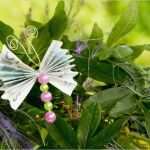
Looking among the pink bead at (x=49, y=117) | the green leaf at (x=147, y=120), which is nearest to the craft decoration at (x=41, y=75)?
the pink bead at (x=49, y=117)

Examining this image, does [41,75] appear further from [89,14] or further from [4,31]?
[89,14]

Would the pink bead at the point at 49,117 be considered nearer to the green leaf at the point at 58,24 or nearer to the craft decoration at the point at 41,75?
the craft decoration at the point at 41,75

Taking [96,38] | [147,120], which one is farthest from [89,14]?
[147,120]

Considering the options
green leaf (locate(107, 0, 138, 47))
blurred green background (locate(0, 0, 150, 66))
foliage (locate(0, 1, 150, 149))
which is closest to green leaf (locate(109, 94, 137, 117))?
foliage (locate(0, 1, 150, 149))

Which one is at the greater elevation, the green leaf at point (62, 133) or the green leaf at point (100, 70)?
the green leaf at point (100, 70)

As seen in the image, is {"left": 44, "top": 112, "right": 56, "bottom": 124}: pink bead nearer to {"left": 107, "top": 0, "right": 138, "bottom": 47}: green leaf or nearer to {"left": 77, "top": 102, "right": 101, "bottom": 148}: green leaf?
{"left": 77, "top": 102, "right": 101, "bottom": 148}: green leaf

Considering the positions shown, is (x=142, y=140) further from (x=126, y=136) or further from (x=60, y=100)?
(x=60, y=100)

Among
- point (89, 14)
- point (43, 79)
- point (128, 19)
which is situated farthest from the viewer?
point (89, 14)
